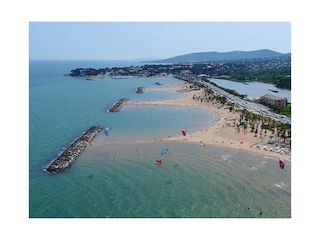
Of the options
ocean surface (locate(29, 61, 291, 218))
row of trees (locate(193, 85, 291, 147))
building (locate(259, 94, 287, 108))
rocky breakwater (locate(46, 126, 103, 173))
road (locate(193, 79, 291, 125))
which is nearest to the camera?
ocean surface (locate(29, 61, 291, 218))

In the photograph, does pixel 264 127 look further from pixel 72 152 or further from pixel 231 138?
pixel 72 152

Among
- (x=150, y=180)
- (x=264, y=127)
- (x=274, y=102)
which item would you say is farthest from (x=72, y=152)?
(x=274, y=102)

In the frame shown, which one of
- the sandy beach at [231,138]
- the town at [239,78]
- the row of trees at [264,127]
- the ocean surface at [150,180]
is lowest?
the ocean surface at [150,180]

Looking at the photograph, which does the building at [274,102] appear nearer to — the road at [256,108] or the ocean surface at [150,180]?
the road at [256,108]

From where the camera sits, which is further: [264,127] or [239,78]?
[239,78]

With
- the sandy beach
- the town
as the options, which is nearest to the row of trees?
the sandy beach

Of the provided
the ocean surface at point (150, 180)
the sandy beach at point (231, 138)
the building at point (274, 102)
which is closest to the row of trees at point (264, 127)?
the sandy beach at point (231, 138)

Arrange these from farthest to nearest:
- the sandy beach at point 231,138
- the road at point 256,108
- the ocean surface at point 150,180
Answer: the road at point 256,108
the sandy beach at point 231,138
the ocean surface at point 150,180

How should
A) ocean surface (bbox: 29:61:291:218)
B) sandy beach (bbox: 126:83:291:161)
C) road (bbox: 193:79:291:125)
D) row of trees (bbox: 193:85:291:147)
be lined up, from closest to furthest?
ocean surface (bbox: 29:61:291:218) → sandy beach (bbox: 126:83:291:161) → row of trees (bbox: 193:85:291:147) → road (bbox: 193:79:291:125)

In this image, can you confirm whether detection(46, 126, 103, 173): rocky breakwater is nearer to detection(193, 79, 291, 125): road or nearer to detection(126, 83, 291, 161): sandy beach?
detection(126, 83, 291, 161): sandy beach
